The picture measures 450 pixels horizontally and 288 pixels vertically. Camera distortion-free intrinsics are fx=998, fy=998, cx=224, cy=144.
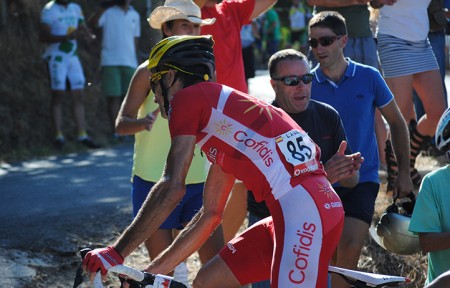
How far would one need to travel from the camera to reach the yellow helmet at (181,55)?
14.9ft

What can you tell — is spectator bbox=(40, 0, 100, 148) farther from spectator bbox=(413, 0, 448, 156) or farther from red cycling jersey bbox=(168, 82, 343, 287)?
red cycling jersey bbox=(168, 82, 343, 287)

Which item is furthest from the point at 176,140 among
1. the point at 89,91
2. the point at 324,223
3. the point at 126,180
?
the point at 89,91

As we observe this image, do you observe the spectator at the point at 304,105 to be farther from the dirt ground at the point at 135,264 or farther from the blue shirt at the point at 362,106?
the dirt ground at the point at 135,264

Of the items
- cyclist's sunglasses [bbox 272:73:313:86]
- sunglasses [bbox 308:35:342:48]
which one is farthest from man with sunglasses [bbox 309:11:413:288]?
cyclist's sunglasses [bbox 272:73:313:86]

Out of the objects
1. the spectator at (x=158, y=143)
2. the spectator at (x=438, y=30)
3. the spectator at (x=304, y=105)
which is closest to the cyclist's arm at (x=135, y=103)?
the spectator at (x=158, y=143)

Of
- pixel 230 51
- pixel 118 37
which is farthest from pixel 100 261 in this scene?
pixel 118 37

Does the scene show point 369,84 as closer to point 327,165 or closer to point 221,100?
point 327,165

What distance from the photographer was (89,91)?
16297mm

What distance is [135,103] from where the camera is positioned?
6.32 meters

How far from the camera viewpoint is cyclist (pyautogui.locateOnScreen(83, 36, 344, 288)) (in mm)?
4281

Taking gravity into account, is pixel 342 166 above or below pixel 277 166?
below

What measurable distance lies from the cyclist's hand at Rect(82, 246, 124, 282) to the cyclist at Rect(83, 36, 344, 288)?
110mm

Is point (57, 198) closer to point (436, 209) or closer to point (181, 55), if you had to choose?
point (181, 55)

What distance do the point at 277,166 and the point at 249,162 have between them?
0.13 metres
